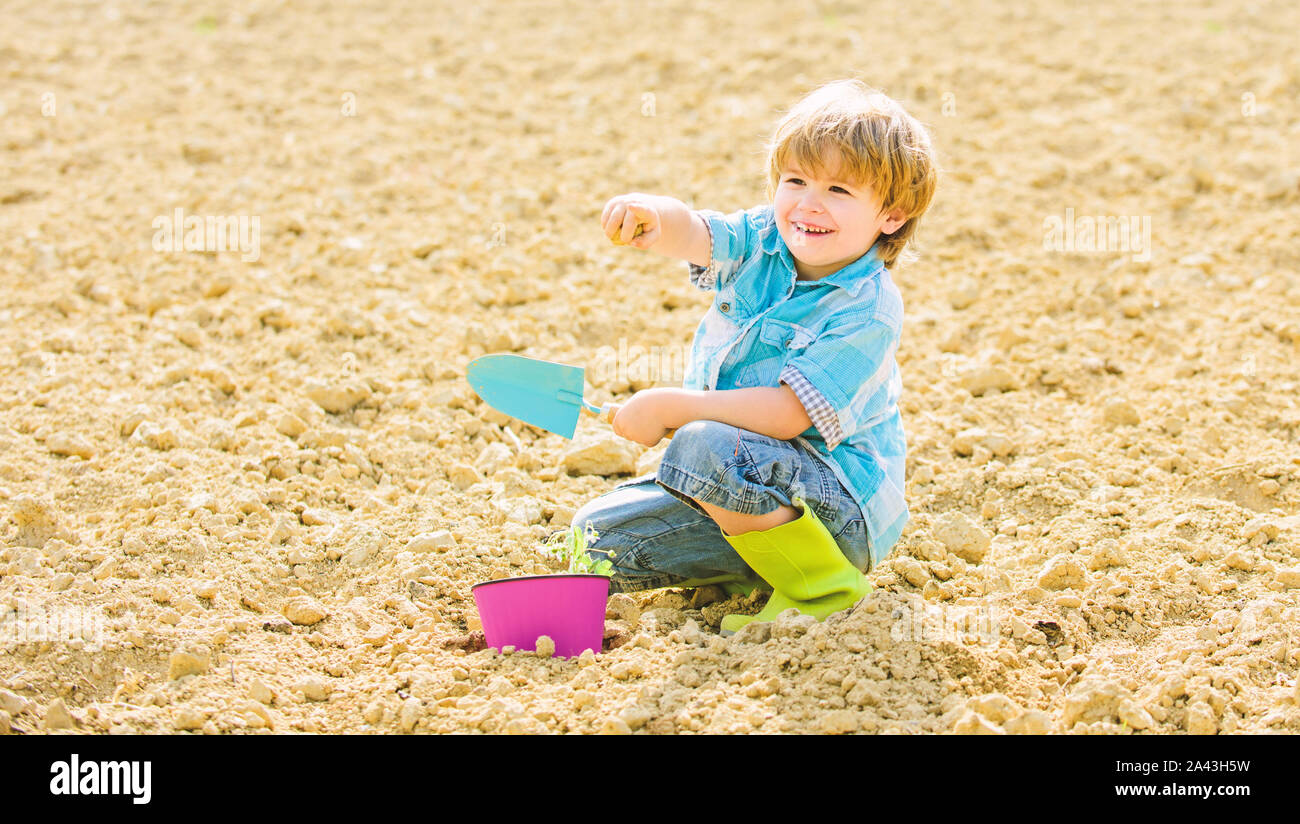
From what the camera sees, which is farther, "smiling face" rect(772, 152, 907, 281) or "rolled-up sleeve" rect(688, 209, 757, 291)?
"rolled-up sleeve" rect(688, 209, 757, 291)

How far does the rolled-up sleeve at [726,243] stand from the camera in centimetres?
255

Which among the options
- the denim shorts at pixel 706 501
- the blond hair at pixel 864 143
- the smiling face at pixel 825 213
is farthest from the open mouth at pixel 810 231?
the denim shorts at pixel 706 501

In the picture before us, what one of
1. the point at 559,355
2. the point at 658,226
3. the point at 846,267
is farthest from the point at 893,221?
the point at 559,355

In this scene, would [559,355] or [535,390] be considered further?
[559,355]

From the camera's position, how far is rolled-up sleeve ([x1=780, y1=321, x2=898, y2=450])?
231 cm

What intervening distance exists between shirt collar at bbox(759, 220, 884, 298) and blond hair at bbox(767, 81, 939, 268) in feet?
0.37

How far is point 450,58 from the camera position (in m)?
5.66

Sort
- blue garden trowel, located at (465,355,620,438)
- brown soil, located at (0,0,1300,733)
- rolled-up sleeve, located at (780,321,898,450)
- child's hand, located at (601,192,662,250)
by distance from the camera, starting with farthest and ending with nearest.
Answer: blue garden trowel, located at (465,355,620,438), child's hand, located at (601,192,662,250), rolled-up sleeve, located at (780,321,898,450), brown soil, located at (0,0,1300,733)

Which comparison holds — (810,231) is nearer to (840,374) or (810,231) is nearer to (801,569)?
(840,374)

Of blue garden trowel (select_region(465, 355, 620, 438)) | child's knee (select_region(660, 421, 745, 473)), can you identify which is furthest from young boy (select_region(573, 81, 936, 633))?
blue garden trowel (select_region(465, 355, 620, 438))

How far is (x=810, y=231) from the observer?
7.86 ft

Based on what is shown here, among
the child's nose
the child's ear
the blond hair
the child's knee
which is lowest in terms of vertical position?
the child's knee

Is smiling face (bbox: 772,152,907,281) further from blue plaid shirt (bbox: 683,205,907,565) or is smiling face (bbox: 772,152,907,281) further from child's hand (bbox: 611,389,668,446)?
child's hand (bbox: 611,389,668,446)

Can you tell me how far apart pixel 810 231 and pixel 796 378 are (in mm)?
303
